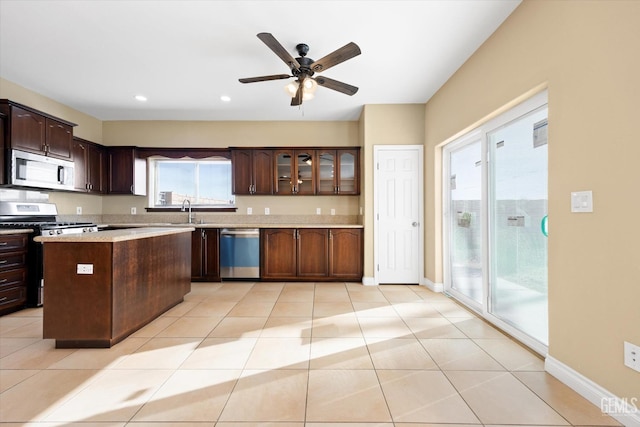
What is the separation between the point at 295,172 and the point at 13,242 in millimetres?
3537

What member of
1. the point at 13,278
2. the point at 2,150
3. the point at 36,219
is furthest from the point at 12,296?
the point at 2,150

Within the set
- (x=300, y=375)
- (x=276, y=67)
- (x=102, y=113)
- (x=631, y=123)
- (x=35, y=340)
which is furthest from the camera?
(x=102, y=113)

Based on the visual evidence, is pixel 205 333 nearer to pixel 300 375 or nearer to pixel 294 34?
pixel 300 375

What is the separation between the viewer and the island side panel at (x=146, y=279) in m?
2.36

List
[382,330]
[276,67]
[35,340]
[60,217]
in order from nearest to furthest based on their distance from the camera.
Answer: [35,340] → [382,330] → [276,67] → [60,217]

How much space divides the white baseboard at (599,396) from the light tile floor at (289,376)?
5 centimetres

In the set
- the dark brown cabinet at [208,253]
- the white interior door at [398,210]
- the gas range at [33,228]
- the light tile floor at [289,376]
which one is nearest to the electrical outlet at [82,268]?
the light tile floor at [289,376]

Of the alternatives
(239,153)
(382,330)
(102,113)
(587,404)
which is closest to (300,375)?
(382,330)

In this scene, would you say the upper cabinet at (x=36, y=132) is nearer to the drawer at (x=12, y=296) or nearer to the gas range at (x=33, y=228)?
the gas range at (x=33, y=228)

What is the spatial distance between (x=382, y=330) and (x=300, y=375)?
1.02m

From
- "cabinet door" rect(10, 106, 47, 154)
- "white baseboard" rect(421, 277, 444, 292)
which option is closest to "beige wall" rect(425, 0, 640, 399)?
"white baseboard" rect(421, 277, 444, 292)

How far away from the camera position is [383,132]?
432cm

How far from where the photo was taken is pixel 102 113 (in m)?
4.70

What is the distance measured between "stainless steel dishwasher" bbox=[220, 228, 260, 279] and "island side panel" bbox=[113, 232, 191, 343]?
96 centimetres
